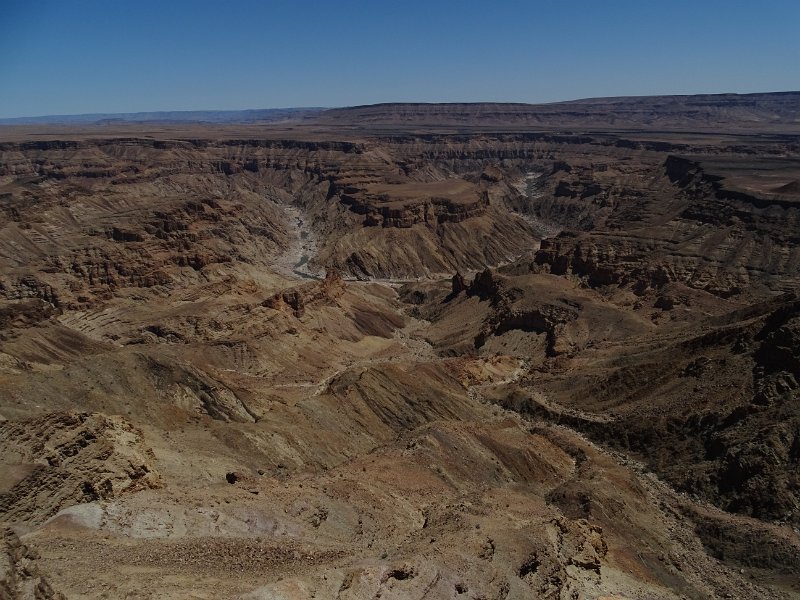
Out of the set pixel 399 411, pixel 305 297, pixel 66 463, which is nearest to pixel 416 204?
pixel 305 297

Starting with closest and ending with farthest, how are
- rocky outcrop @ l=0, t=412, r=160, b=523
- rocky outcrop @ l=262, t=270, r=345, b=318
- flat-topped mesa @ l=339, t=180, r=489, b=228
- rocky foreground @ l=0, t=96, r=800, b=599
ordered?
rocky outcrop @ l=0, t=412, r=160, b=523, rocky foreground @ l=0, t=96, r=800, b=599, rocky outcrop @ l=262, t=270, r=345, b=318, flat-topped mesa @ l=339, t=180, r=489, b=228

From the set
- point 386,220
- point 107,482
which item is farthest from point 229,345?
point 386,220

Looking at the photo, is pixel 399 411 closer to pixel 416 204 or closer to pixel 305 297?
pixel 305 297

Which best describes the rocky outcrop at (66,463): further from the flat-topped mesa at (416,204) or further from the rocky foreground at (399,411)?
the flat-topped mesa at (416,204)

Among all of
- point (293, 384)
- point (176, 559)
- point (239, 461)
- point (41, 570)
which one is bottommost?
point (293, 384)

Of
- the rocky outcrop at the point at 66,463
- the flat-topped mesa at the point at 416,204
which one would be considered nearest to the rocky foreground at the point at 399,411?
the rocky outcrop at the point at 66,463

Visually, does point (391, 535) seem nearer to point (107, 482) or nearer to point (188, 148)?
point (107, 482)

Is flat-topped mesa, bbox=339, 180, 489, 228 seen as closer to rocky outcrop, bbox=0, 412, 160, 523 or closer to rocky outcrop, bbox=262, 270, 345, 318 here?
rocky outcrop, bbox=262, 270, 345, 318

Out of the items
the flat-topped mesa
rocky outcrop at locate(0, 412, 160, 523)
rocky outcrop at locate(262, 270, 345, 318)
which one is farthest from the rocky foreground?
the flat-topped mesa
